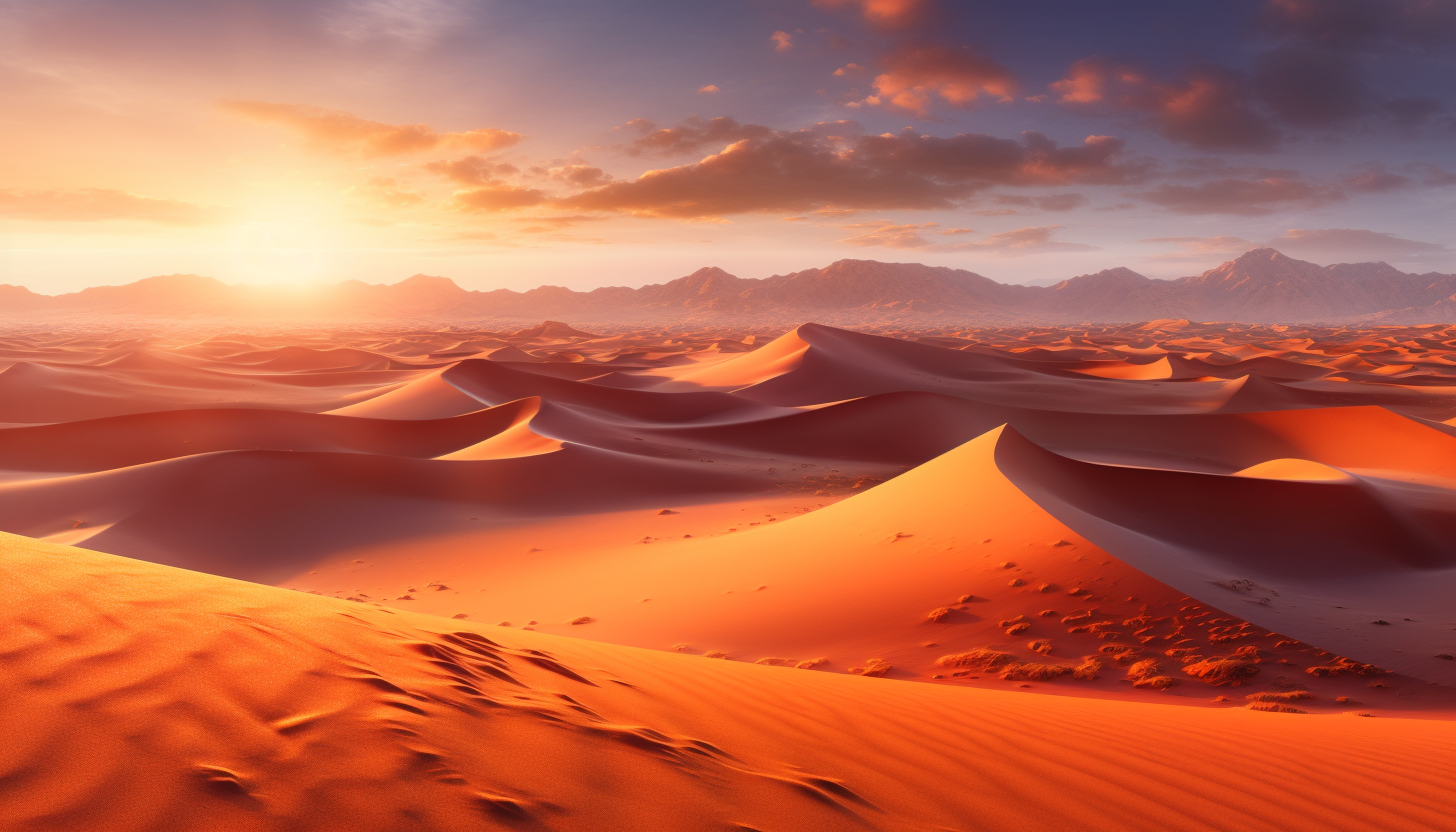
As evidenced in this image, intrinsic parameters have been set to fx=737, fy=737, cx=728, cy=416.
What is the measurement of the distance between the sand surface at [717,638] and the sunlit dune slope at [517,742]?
0.02m

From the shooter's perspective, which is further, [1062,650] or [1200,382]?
[1200,382]

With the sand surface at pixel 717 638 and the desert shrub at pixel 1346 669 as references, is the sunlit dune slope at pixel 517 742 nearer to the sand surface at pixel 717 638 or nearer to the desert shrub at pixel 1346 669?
the sand surface at pixel 717 638

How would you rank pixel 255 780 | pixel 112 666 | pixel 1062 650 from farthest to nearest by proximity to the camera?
pixel 1062 650, pixel 112 666, pixel 255 780

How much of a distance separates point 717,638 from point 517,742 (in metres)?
5.13

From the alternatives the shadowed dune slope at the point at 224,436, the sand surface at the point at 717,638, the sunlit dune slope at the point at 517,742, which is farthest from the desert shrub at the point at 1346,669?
the shadowed dune slope at the point at 224,436

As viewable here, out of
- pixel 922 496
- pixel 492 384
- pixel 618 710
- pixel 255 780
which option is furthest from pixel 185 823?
pixel 492 384

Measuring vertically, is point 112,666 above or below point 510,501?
above

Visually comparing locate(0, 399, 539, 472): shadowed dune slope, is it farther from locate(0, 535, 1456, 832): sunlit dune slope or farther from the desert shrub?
the desert shrub

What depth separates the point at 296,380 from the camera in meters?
44.2

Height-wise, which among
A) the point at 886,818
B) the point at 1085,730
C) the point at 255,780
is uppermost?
the point at 255,780

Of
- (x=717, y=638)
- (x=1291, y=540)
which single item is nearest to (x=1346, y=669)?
(x=1291, y=540)

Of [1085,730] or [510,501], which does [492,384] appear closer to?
[510,501]

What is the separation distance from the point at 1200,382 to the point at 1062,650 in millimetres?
35963

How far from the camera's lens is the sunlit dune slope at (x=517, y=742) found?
196 centimetres
